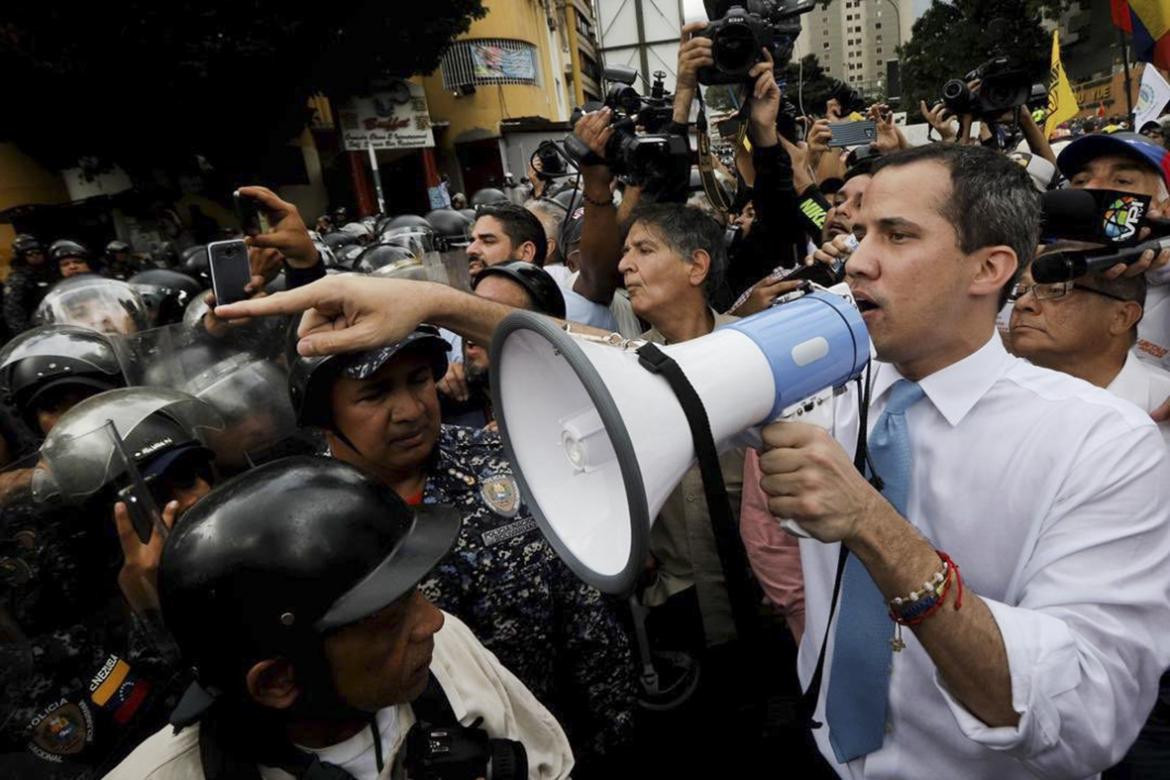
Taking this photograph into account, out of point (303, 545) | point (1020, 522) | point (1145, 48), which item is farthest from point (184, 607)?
point (1145, 48)

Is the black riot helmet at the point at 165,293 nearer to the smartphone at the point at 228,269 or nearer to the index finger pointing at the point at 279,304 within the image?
the smartphone at the point at 228,269

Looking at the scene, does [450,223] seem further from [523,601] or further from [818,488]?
[818,488]

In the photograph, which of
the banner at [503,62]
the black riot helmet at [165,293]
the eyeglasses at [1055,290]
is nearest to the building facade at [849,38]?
the banner at [503,62]

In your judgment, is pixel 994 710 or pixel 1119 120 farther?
pixel 1119 120

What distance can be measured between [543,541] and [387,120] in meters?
27.3

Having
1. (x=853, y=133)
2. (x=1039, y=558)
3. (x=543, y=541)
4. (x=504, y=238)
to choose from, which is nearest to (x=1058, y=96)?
(x=853, y=133)

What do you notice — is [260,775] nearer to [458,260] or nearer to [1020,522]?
[1020,522]

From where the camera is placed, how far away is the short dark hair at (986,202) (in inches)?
62.4

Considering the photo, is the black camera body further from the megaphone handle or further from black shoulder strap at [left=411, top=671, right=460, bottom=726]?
the megaphone handle

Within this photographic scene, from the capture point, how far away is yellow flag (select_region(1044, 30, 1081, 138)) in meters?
6.36

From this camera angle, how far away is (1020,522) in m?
1.42

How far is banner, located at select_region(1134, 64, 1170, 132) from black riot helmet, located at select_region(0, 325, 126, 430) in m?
6.97

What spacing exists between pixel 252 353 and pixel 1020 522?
7.90ft

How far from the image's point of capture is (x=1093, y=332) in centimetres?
228
